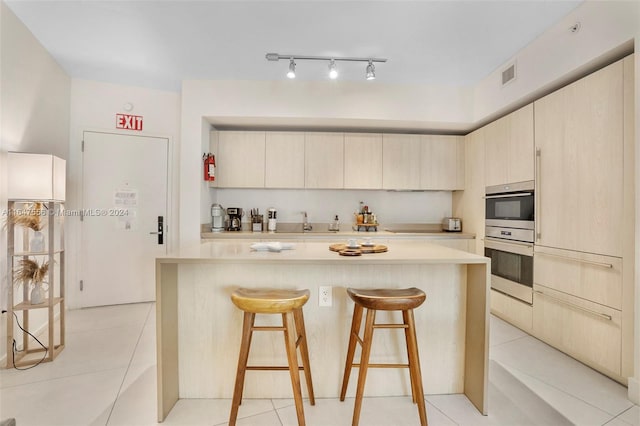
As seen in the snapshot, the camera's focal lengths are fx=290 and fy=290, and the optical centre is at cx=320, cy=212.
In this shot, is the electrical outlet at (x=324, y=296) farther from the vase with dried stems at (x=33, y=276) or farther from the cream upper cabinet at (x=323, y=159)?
the vase with dried stems at (x=33, y=276)

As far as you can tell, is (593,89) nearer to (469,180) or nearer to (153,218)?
(469,180)

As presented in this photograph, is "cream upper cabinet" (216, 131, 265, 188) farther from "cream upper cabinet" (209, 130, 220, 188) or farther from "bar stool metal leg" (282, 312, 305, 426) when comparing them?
"bar stool metal leg" (282, 312, 305, 426)

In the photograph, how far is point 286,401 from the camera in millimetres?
1834

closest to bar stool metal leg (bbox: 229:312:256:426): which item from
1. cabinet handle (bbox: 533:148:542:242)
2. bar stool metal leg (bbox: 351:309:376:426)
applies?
bar stool metal leg (bbox: 351:309:376:426)

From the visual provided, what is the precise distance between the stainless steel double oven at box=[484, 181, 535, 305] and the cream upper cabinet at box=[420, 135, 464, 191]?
0.58m

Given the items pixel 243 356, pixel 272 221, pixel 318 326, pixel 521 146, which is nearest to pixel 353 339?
pixel 318 326

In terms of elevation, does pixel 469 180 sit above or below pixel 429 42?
below

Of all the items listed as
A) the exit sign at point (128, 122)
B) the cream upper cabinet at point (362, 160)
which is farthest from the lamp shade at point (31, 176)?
the cream upper cabinet at point (362, 160)

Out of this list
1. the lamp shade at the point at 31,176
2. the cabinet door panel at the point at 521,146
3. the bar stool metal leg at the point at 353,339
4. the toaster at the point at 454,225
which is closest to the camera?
the bar stool metal leg at the point at 353,339

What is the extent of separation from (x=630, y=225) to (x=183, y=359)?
9.98 ft

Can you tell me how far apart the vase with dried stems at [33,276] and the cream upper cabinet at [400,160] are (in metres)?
3.52

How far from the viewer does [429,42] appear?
262cm

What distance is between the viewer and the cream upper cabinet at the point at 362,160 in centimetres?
380

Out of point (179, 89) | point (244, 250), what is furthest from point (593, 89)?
point (179, 89)
